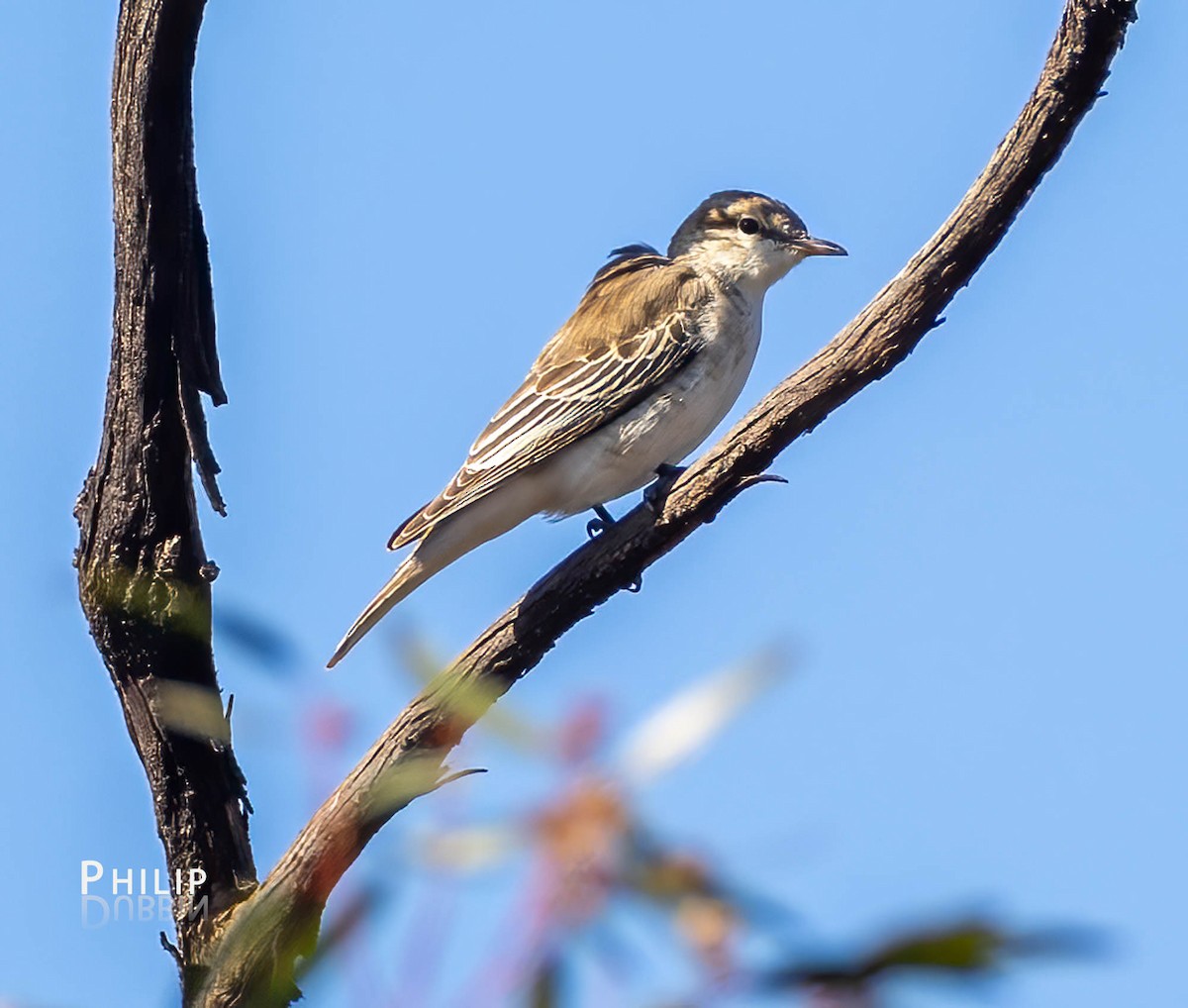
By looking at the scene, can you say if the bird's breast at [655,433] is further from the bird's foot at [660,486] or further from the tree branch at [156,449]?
the tree branch at [156,449]

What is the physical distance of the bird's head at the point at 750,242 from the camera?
7.55 metres

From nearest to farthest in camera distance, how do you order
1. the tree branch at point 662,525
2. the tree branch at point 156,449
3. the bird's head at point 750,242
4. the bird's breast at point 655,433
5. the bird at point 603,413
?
the tree branch at point 662,525, the tree branch at point 156,449, the bird at point 603,413, the bird's breast at point 655,433, the bird's head at point 750,242

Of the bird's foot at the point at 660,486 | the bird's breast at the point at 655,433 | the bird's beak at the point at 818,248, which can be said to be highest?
the bird's beak at the point at 818,248

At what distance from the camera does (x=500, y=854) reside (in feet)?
5.29

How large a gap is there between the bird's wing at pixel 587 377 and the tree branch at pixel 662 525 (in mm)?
1161

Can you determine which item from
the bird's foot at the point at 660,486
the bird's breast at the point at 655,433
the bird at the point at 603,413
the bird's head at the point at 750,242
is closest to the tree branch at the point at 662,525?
the bird's foot at the point at 660,486

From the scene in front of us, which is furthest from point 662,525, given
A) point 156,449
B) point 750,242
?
point 750,242

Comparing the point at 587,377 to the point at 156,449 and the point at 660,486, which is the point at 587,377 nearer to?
the point at 660,486

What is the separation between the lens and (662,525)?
5242 mm

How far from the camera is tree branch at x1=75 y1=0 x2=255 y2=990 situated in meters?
4.84

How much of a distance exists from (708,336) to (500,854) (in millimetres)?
5513

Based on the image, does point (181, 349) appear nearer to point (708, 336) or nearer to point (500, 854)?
point (708, 336)

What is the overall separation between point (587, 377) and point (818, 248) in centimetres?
147

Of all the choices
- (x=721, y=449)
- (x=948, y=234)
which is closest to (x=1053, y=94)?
(x=948, y=234)
